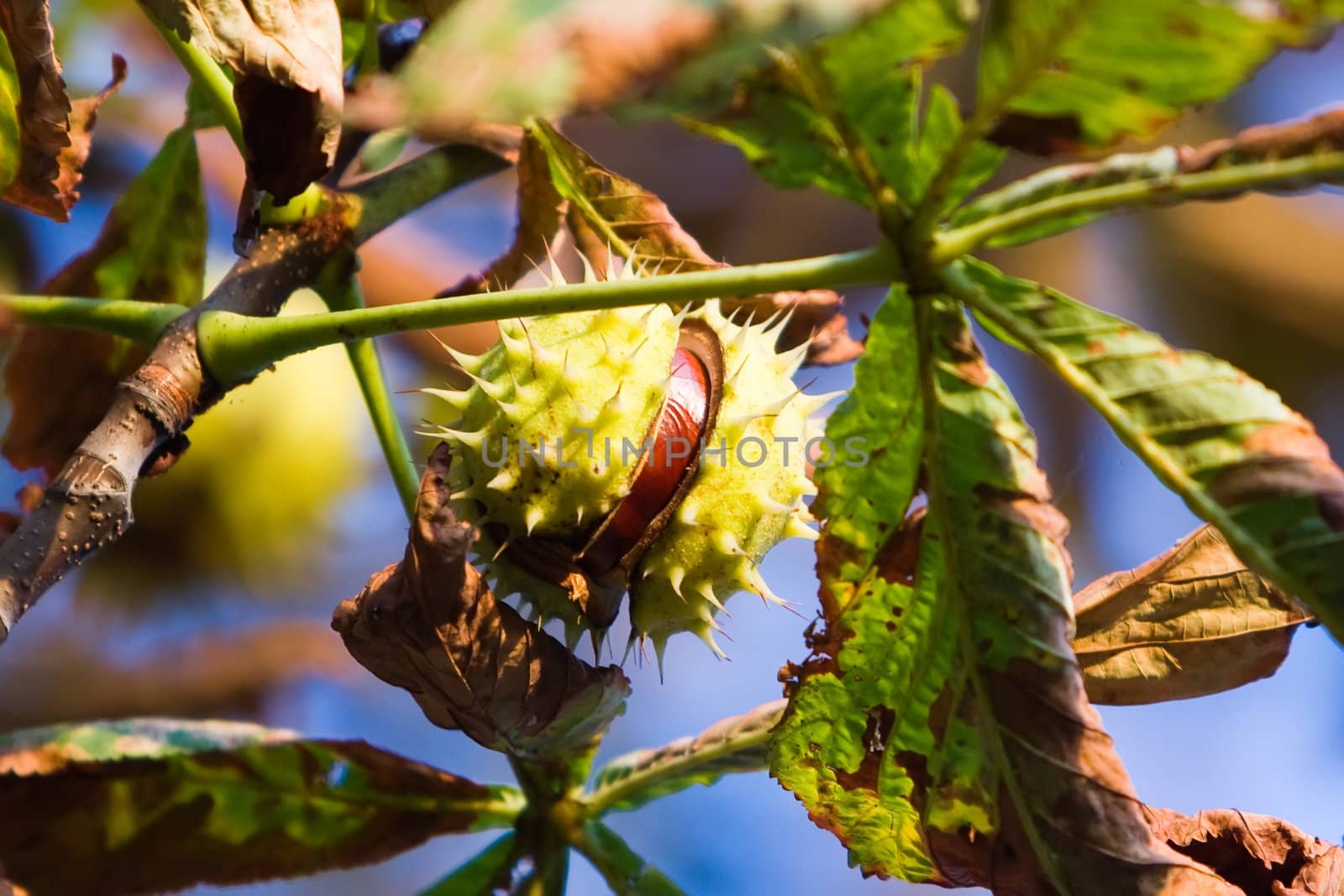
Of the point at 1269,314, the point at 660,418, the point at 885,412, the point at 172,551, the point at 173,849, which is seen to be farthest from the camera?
→ the point at 1269,314

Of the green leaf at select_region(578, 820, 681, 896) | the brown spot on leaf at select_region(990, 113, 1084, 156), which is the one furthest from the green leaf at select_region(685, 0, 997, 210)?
the green leaf at select_region(578, 820, 681, 896)

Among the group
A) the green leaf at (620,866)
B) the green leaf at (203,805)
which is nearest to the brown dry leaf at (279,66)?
the green leaf at (203,805)

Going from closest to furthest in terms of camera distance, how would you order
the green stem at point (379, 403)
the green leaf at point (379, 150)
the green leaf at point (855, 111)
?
the green leaf at point (855, 111) < the green stem at point (379, 403) < the green leaf at point (379, 150)

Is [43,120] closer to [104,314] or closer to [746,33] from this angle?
[104,314]

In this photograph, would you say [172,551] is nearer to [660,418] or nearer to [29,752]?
[29,752]

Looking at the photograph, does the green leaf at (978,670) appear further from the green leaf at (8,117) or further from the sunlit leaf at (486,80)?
the green leaf at (8,117)

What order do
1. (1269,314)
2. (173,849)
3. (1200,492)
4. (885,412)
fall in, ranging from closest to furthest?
(1200,492) → (885,412) → (173,849) → (1269,314)

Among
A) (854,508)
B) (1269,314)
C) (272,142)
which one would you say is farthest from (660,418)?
(1269,314)

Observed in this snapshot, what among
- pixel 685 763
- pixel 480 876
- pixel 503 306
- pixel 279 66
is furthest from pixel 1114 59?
pixel 480 876
